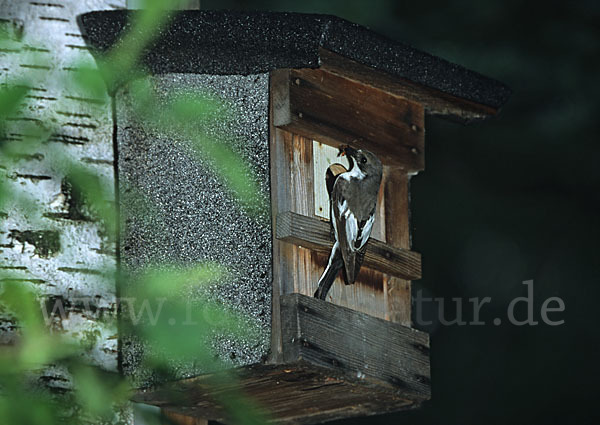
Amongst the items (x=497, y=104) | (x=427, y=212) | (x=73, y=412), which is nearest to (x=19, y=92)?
(x=73, y=412)

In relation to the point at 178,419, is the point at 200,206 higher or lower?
higher

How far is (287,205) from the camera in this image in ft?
12.4

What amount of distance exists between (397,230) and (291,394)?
651 millimetres

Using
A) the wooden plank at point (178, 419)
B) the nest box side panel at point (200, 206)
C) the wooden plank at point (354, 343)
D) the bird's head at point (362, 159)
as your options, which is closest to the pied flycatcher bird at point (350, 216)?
the bird's head at point (362, 159)

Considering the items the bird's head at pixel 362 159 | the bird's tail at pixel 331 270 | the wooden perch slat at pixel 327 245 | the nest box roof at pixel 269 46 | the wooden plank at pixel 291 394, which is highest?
the nest box roof at pixel 269 46

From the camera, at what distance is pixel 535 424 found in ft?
20.2

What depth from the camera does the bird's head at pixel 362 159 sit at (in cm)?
401

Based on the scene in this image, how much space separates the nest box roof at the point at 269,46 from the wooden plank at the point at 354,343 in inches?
27.2

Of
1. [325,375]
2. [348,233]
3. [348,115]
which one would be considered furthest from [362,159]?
[325,375]

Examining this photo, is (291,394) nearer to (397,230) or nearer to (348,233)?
(348,233)

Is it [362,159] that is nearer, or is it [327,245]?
[327,245]

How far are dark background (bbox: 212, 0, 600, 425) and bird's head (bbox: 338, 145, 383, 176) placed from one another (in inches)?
81.4

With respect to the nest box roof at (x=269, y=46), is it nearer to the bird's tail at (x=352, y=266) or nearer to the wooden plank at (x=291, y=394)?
the bird's tail at (x=352, y=266)

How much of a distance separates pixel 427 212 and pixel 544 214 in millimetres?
565
